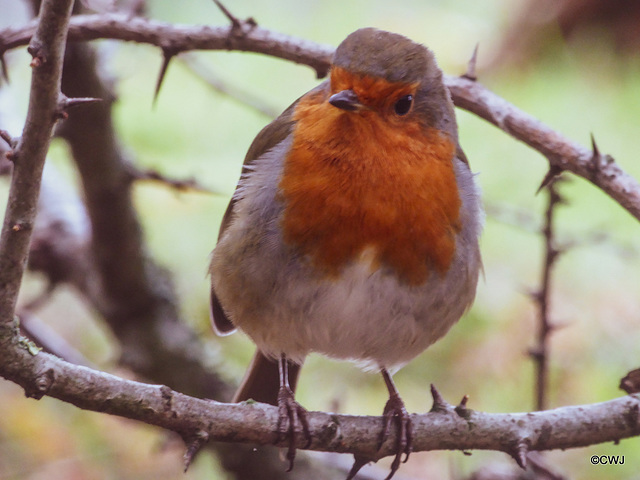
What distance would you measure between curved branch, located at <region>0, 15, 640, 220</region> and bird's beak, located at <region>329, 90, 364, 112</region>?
262mm

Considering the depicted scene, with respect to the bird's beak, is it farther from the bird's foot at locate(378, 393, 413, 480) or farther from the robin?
the bird's foot at locate(378, 393, 413, 480)

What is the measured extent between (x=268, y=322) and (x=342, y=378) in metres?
1.51

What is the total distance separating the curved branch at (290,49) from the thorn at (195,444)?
1309 millimetres

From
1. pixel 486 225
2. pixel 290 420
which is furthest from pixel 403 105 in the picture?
pixel 486 225

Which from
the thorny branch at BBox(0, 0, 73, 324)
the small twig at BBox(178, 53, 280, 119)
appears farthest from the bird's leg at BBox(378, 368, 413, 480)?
the small twig at BBox(178, 53, 280, 119)

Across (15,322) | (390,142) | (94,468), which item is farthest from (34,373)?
(94,468)

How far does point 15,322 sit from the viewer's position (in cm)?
188

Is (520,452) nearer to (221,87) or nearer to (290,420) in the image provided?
(290,420)

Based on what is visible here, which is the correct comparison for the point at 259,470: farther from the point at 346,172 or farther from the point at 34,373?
the point at 34,373

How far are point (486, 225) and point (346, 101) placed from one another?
1730 mm

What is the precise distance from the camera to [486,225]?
4.13 meters

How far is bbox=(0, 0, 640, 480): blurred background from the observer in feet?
12.4

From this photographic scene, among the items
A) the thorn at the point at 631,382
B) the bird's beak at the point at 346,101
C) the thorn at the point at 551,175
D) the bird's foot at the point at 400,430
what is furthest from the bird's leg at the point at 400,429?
the bird's beak at the point at 346,101

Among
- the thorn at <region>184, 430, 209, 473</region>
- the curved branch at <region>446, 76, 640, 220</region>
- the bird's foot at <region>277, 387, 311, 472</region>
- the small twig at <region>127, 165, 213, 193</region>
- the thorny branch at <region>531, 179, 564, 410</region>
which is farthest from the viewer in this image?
the small twig at <region>127, 165, 213, 193</region>
